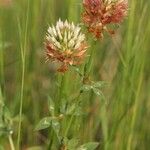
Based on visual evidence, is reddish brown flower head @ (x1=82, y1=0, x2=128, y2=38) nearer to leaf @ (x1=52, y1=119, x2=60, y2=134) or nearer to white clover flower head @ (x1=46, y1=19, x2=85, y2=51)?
white clover flower head @ (x1=46, y1=19, x2=85, y2=51)

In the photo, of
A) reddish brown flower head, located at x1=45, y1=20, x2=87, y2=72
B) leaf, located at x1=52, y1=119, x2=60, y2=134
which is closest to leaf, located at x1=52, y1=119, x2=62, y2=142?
leaf, located at x1=52, y1=119, x2=60, y2=134

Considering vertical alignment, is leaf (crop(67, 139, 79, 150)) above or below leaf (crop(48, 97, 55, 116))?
below

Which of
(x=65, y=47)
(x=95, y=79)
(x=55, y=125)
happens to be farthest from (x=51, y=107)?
(x=95, y=79)

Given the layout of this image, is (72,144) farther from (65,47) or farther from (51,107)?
(65,47)

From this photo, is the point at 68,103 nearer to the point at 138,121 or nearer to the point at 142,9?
A: the point at 142,9

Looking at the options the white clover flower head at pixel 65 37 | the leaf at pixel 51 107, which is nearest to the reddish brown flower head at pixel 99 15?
the white clover flower head at pixel 65 37

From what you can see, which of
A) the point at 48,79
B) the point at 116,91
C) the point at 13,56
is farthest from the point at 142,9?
the point at 13,56
